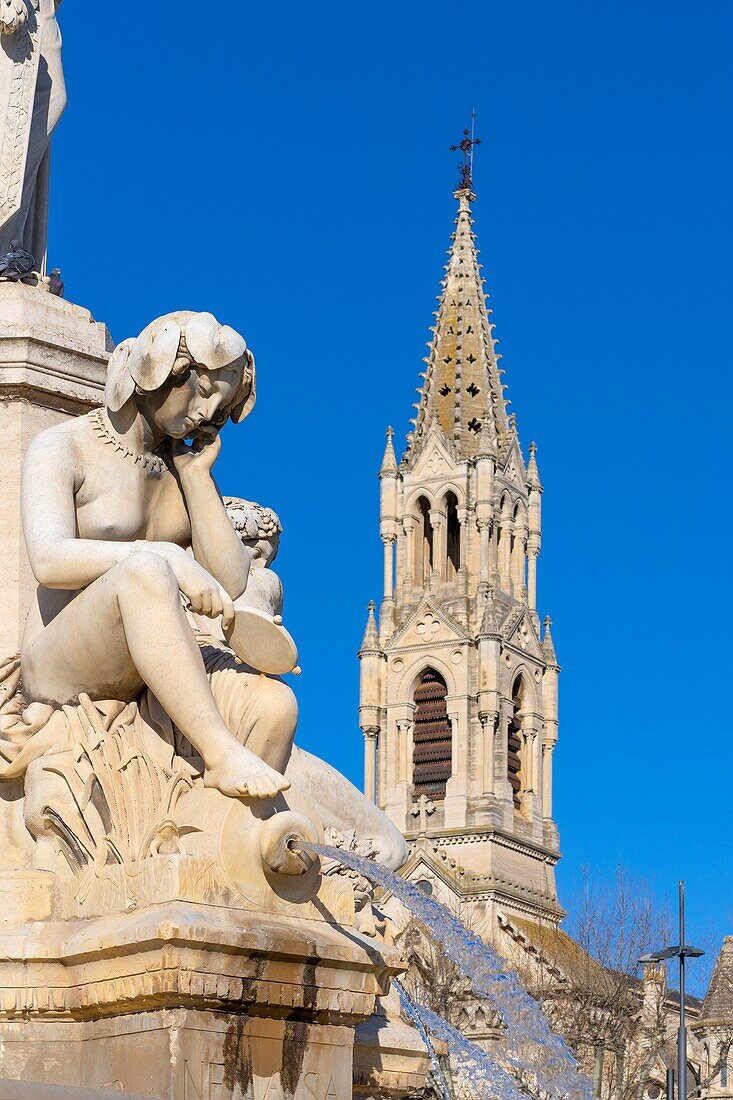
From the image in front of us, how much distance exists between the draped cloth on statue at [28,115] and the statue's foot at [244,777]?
305cm

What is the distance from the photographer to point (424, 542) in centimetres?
11106

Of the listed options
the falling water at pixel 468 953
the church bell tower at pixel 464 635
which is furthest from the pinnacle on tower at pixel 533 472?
the falling water at pixel 468 953

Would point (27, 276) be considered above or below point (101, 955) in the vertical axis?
above

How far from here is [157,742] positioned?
6289 millimetres

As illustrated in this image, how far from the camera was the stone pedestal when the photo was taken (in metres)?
7.70

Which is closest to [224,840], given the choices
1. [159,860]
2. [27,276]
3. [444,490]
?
[159,860]

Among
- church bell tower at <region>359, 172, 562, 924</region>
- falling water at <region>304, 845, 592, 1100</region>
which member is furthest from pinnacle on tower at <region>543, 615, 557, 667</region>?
falling water at <region>304, 845, 592, 1100</region>

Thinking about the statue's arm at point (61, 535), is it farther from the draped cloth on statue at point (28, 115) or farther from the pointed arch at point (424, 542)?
the pointed arch at point (424, 542)

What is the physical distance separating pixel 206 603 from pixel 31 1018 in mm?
1262

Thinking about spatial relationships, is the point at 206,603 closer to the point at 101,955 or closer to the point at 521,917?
the point at 101,955

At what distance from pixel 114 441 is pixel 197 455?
0.85ft

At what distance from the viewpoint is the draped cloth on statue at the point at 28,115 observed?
27.5ft

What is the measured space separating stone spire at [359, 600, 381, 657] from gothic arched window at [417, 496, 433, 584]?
296 centimetres

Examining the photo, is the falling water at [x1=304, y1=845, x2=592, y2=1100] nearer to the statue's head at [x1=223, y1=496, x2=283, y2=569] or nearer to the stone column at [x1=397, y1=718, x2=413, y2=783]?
the statue's head at [x1=223, y1=496, x2=283, y2=569]
